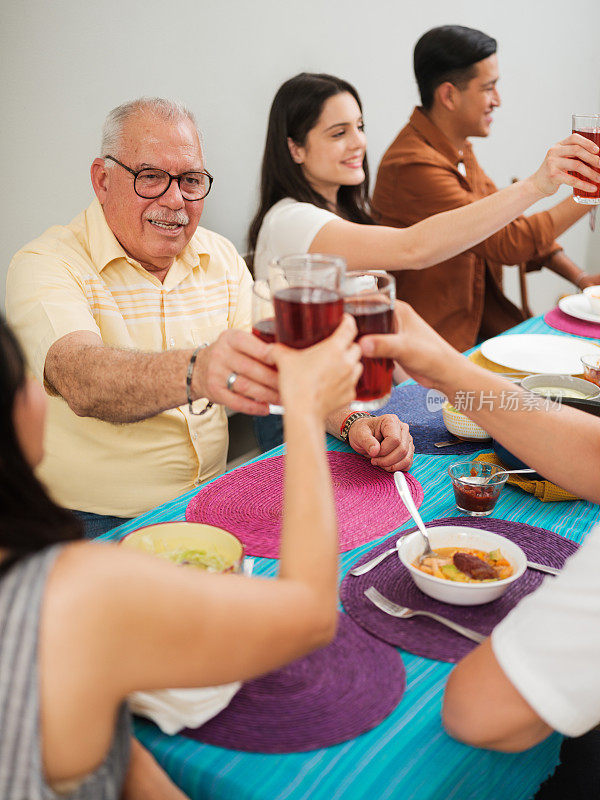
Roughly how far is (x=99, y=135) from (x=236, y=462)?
60.7 inches

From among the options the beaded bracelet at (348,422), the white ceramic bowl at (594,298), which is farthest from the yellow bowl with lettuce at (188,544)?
the white ceramic bowl at (594,298)

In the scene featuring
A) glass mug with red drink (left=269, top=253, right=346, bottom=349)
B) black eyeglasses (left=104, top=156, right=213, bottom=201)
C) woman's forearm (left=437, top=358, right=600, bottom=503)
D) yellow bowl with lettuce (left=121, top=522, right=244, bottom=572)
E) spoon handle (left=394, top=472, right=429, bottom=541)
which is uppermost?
black eyeglasses (left=104, top=156, right=213, bottom=201)

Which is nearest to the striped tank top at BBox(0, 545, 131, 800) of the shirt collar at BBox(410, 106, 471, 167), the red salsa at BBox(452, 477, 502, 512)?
the red salsa at BBox(452, 477, 502, 512)

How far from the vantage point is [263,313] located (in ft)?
3.63

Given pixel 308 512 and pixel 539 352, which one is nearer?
pixel 308 512

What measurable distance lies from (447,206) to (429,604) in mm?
2327

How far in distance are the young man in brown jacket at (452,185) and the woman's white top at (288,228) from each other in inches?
29.0

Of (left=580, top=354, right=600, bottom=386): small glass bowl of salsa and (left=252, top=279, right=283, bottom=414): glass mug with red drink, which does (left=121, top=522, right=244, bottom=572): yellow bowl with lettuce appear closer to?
(left=252, top=279, right=283, bottom=414): glass mug with red drink

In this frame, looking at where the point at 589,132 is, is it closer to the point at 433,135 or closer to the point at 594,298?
Result: the point at 594,298

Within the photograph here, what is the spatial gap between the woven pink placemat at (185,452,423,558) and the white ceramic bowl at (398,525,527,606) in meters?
0.13

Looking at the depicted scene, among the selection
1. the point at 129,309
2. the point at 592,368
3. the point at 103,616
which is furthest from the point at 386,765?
the point at 129,309

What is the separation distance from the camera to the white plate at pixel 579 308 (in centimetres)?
261

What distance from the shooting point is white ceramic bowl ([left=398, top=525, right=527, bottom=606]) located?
1165 mm

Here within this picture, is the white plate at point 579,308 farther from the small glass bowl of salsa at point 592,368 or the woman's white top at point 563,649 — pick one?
the woman's white top at point 563,649
